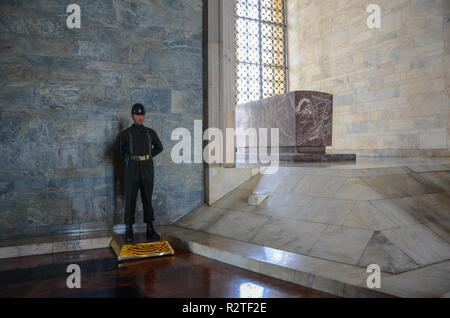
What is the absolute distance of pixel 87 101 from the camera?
5.49 meters

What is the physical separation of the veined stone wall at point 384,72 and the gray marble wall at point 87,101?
20.0 feet

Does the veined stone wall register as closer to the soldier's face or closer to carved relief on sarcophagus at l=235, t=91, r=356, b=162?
carved relief on sarcophagus at l=235, t=91, r=356, b=162

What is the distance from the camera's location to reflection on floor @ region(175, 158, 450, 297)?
341 centimetres

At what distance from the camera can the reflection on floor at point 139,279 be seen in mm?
3246

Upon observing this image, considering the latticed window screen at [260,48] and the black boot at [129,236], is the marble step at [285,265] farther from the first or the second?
the latticed window screen at [260,48]

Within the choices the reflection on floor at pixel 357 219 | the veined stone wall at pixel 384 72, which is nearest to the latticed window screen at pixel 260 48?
the veined stone wall at pixel 384 72

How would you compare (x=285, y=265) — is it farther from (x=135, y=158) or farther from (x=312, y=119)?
(x=312, y=119)

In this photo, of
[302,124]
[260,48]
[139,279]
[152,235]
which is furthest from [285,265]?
[260,48]

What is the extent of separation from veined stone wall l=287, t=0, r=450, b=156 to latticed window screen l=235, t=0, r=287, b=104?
1545 mm

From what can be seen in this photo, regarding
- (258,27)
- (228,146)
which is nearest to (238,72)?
(258,27)

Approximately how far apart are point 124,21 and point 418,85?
24.3 feet

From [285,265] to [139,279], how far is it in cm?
144
